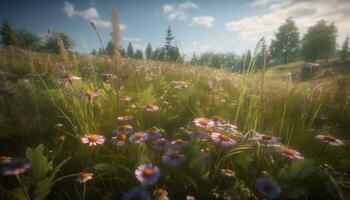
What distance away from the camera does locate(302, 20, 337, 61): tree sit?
148 feet

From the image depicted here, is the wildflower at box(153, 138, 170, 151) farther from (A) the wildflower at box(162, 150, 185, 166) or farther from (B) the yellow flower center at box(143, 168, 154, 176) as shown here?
(B) the yellow flower center at box(143, 168, 154, 176)

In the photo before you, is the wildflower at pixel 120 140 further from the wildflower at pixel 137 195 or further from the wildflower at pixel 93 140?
the wildflower at pixel 137 195

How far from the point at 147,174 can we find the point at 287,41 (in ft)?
210

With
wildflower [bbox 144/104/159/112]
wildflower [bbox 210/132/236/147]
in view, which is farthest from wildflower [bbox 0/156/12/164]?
wildflower [bbox 210/132/236/147]

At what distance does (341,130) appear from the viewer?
2.29m

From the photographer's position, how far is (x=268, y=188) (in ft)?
3.77

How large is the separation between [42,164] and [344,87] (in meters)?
4.00

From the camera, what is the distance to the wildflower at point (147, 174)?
3.80 ft

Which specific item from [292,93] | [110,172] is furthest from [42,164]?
[292,93]

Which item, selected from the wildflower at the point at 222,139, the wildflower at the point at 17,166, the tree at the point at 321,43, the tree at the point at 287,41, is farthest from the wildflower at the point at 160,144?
the tree at the point at 287,41

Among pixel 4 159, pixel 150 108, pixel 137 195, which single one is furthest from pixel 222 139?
pixel 4 159

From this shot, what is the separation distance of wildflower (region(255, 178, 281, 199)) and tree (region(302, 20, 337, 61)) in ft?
183

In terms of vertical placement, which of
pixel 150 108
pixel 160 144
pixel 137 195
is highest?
pixel 150 108

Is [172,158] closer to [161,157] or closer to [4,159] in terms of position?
[161,157]
